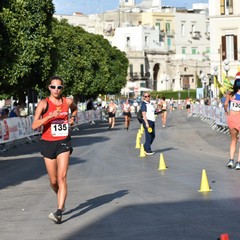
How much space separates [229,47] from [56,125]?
61540 millimetres

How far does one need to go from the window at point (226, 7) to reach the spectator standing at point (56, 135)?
61.6 metres

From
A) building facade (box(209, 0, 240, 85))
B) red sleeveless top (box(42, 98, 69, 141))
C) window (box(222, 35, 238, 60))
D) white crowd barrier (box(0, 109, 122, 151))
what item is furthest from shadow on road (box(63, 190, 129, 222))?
window (box(222, 35, 238, 60))

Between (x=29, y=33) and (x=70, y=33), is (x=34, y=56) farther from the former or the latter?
(x=70, y=33)

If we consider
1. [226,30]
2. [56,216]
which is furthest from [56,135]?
[226,30]

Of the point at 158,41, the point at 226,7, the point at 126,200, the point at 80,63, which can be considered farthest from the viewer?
the point at 158,41

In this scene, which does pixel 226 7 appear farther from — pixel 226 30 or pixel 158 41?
pixel 158 41

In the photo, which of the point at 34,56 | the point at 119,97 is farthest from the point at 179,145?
the point at 119,97

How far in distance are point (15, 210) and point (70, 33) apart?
51.1 metres

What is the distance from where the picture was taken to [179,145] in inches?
1195

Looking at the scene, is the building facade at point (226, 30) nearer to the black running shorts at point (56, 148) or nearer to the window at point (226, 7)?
the window at point (226, 7)

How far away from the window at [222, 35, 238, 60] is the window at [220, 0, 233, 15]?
213cm

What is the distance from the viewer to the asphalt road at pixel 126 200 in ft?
35.5

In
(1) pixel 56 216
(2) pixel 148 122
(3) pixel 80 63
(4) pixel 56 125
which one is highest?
(3) pixel 80 63

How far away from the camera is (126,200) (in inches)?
547
